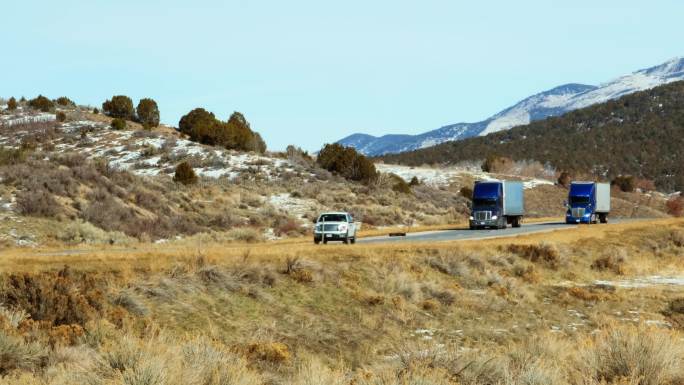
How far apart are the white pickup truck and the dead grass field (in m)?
5.52

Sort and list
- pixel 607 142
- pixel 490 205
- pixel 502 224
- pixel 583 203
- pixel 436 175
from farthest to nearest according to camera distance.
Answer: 1. pixel 607 142
2. pixel 436 175
3. pixel 583 203
4. pixel 502 224
5. pixel 490 205

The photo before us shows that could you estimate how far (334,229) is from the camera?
3459 cm

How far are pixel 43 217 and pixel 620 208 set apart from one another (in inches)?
2902

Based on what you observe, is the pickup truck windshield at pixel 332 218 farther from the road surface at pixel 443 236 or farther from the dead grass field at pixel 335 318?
the dead grass field at pixel 335 318

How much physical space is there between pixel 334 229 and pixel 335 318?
14.7 m

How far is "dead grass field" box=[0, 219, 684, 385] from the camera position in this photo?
11523 millimetres

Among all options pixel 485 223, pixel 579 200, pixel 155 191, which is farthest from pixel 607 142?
pixel 155 191

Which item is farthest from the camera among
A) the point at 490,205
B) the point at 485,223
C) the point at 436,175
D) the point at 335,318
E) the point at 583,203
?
the point at 436,175

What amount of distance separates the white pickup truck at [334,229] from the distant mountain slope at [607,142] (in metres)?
111

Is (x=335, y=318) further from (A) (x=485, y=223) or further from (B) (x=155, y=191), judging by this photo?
(A) (x=485, y=223)

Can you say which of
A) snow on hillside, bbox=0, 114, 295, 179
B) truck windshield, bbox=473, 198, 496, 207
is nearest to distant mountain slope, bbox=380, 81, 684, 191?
snow on hillside, bbox=0, 114, 295, 179

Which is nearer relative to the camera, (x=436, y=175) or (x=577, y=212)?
(x=577, y=212)

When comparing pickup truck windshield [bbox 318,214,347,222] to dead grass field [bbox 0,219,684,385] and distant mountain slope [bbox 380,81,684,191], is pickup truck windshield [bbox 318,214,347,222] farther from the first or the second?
distant mountain slope [bbox 380,81,684,191]

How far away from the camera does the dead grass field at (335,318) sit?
11523 millimetres
